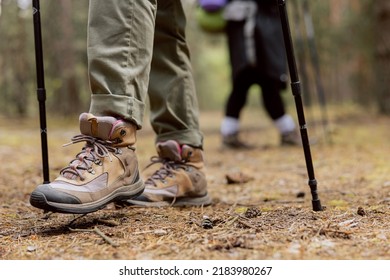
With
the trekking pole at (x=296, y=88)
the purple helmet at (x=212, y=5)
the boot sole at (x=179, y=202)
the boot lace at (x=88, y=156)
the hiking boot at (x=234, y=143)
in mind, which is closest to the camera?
the boot lace at (x=88, y=156)

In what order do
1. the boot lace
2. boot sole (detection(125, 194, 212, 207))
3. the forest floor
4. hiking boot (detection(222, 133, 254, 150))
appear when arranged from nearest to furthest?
the forest floor
the boot lace
boot sole (detection(125, 194, 212, 207))
hiking boot (detection(222, 133, 254, 150))

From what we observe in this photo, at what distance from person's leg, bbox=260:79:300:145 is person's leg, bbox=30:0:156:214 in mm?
3309

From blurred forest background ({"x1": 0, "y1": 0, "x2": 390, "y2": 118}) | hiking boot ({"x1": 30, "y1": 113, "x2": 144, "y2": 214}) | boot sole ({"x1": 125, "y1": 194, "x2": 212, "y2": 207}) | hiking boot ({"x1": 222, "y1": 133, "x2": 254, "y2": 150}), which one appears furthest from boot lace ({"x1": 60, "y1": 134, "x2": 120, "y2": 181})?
blurred forest background ({"x1": 0, "y1": 0, "x2": 390, "y2": 118})

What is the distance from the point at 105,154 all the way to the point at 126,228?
0.81 feet

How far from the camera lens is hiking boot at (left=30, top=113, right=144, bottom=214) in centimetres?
146

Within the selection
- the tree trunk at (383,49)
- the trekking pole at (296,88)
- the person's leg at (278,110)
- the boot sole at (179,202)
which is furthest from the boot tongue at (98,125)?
the tree trunk at (383,49)

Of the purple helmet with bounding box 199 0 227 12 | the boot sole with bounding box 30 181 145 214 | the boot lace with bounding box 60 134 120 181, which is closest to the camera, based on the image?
the boot sole with bounding box 30 181 145 214

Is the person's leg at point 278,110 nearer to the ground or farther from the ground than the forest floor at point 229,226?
farther from the ground

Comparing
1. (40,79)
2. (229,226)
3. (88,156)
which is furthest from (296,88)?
(40,79)

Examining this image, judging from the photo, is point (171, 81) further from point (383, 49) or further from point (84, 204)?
point (383, 49)

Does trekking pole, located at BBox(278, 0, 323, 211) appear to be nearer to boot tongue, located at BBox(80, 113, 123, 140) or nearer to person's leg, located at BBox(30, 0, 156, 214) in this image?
person's leg, located at BBox(30, 0, 156, 214)

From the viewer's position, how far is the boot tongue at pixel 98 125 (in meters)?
1.56

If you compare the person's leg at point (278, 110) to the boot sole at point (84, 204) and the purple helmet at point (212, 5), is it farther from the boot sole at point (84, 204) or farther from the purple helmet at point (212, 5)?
the boot sole at point (84, 204)
